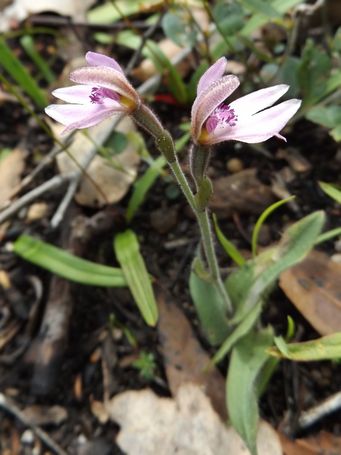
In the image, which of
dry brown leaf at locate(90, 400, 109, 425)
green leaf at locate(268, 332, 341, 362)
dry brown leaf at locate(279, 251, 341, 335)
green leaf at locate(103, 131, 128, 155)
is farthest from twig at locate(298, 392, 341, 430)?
green leaf at locate(103, 131, 128, 155)

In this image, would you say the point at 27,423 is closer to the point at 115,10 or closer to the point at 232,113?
the point at 232,113

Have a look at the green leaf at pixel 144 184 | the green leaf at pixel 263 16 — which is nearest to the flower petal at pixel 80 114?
the green leaf at pixel 144 184

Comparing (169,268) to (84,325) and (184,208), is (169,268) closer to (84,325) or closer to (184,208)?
(184,208)

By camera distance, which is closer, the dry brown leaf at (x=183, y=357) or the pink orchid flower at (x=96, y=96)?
the pink orchid flower at (x=96, y=96)

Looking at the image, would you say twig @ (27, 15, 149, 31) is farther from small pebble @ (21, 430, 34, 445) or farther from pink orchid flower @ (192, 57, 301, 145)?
small pebble @ (21, 430, 34, 445)

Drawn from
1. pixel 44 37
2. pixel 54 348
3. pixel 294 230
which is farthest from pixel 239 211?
pixel 44 37

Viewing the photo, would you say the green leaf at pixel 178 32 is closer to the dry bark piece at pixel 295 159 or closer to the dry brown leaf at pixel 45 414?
the dry bark piece at pixel 295 159

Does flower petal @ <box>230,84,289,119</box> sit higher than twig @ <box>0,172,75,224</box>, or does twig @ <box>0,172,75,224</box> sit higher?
flower petal @ <box>230,84,289,119</box>
